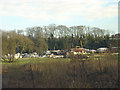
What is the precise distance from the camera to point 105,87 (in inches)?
255

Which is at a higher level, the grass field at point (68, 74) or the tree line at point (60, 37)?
the tree line at point (60, 37)

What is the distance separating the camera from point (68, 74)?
7.63 metres

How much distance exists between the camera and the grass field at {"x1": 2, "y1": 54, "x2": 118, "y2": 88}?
6598 mm

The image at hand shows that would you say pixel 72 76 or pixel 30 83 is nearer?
pixel 30 83

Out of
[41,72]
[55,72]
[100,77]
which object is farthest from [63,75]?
[100,77]

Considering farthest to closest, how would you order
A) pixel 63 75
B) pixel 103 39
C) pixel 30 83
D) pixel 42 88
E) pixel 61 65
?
pixel 103 39 < pixel 61 65 < pixel 63 75 < pixel 30 83 < pixel 42 88

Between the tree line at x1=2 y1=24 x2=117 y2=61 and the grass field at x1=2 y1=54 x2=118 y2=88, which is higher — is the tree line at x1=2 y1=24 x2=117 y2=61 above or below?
above

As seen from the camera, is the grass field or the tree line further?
the tree line

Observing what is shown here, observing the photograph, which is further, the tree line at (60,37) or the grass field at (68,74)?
the tree line at (60,37)

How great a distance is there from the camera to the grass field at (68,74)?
6.60m

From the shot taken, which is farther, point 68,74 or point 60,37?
point 60,37

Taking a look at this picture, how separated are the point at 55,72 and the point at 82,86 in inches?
65.6

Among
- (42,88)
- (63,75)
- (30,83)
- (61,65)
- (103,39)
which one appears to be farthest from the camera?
(103,39)

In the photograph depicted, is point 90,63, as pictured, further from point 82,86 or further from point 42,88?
point 42,88
